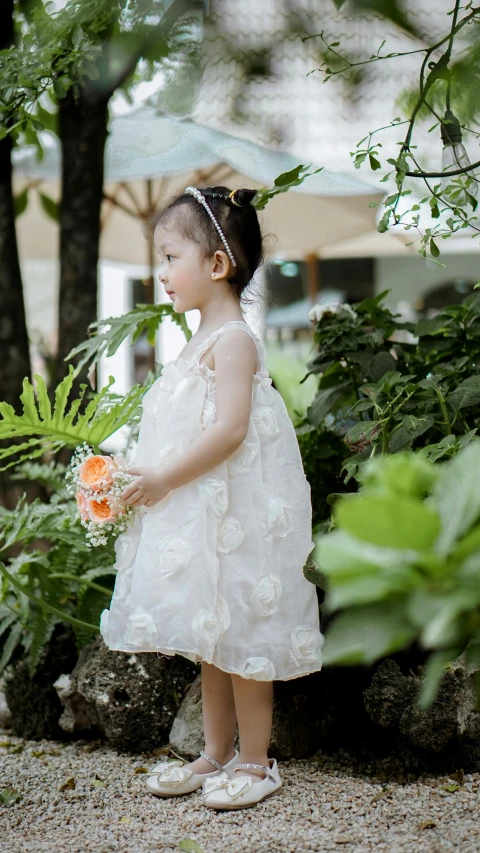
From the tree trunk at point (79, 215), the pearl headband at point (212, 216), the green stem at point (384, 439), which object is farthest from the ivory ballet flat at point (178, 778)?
the tree trunk at point (79, 215)

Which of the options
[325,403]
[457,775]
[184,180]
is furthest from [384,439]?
[184,180]

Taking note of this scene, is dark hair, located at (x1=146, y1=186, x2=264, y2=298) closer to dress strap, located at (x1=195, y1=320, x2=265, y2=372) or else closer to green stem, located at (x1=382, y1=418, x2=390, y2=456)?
dress strap, located at (x1=195, y1=320, x2=265, y2=372)

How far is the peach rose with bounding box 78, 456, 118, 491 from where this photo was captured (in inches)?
72.1

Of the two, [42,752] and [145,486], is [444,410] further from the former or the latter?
[42,752]

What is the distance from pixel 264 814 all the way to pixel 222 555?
0.57 metres

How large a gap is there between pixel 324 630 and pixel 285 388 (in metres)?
3.17

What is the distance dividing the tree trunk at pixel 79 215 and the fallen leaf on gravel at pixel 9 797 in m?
1.76

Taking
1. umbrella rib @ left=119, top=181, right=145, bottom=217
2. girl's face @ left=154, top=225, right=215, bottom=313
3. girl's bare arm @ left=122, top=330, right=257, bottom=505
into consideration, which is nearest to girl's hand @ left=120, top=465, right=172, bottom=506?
girl's bare arm @ left=122, top=330, right=257, bottom=505

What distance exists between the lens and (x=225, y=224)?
2031mm

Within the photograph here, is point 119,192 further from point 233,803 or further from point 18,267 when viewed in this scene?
point 233,803

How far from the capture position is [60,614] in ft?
7.43

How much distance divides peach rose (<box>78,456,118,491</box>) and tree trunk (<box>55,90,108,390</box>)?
4.96 feet

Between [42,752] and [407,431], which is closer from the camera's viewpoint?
[407,431]

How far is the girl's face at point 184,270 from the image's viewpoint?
78.2 inches
